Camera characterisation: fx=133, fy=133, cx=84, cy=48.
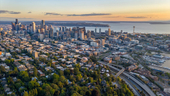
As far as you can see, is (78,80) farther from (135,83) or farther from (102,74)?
(135,83)

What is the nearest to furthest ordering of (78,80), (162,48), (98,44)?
(78,80) < (162,48) < (98,44)

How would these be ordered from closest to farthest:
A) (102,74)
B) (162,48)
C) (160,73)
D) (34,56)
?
(102,74)
(160,73)
(34,56)
(162,48)

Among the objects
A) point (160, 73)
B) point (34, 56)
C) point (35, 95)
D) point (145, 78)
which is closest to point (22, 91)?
point (35, 95)

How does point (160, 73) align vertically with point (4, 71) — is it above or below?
below

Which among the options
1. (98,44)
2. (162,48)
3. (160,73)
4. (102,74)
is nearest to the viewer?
(102,74)

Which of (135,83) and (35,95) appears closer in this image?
(35,95)

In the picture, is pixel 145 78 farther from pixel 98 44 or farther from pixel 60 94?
pixel 98 44

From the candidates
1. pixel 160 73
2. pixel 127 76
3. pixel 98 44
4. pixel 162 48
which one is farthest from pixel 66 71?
pixel 162 48

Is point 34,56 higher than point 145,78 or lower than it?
higher

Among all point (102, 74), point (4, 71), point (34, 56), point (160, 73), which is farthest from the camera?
point (34, 56)
